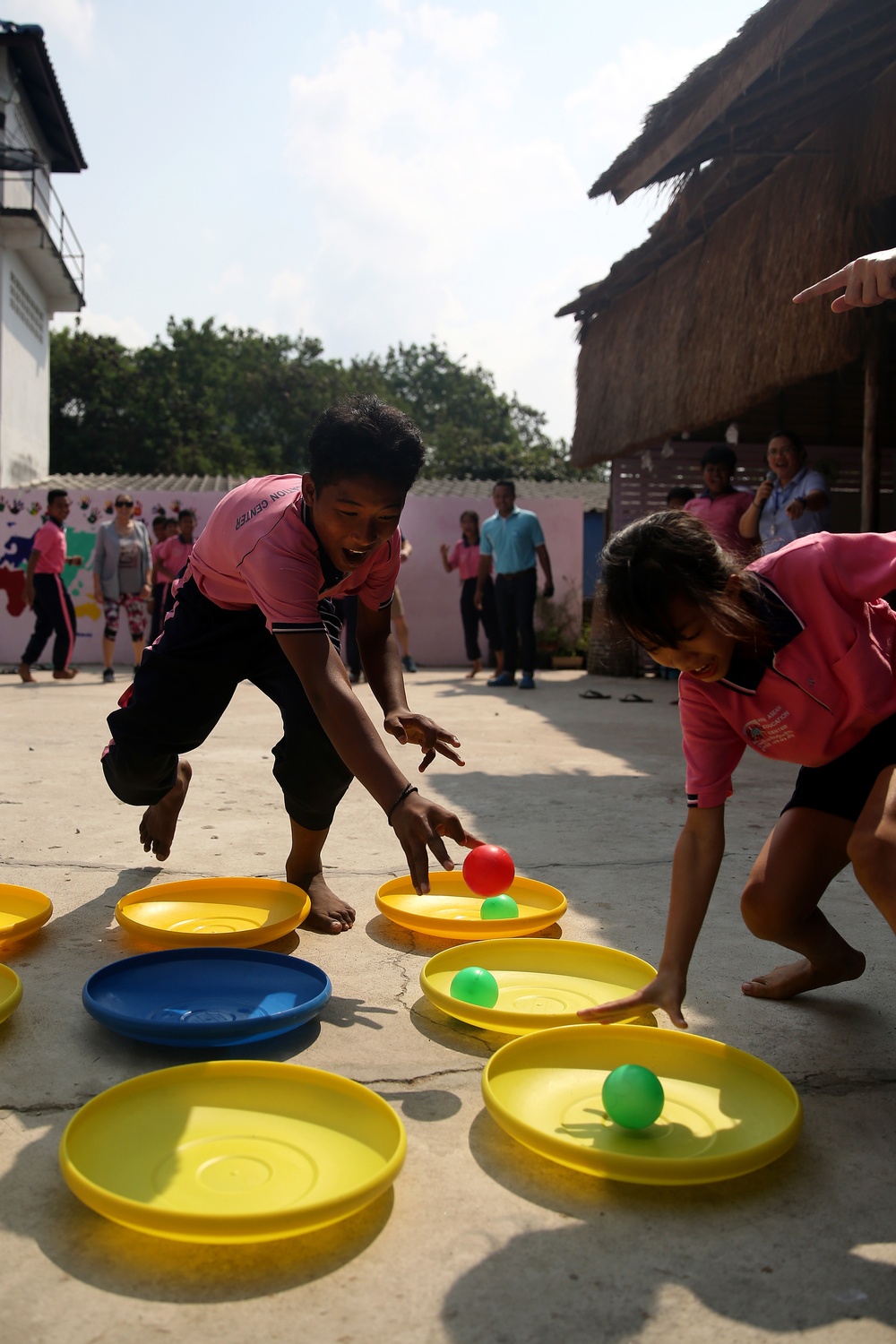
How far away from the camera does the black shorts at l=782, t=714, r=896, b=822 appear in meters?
2.12

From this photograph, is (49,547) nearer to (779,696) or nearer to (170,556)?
(170,556)

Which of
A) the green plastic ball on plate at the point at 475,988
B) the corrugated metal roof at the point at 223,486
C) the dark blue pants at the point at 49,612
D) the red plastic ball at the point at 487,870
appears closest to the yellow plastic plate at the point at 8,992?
the green plastic ball on plate at the point at 475,988

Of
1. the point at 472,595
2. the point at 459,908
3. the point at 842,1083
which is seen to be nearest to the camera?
the point at 842,1083

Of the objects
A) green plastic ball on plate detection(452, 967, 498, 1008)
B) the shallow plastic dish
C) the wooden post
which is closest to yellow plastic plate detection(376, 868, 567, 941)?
green plastic ball on plate detection(452, 967, 498, 1008)

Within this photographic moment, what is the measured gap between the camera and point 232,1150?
163cm

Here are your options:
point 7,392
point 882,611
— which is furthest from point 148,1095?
point 7,392

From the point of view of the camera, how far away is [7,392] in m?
18.7

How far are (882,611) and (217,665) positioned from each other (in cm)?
187

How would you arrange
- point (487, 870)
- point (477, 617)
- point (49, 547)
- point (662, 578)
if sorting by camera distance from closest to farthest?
point (662, 578) → point (487, 870) → point (49, 547) → point (477, 617)

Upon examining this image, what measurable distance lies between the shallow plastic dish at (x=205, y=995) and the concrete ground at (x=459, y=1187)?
0.09 metres

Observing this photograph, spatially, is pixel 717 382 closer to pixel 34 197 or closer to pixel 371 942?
pixel 371 942

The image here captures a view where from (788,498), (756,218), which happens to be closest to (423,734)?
(788,498)

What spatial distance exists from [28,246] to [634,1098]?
21161mm

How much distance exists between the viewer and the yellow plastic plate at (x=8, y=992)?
6.62 feet
